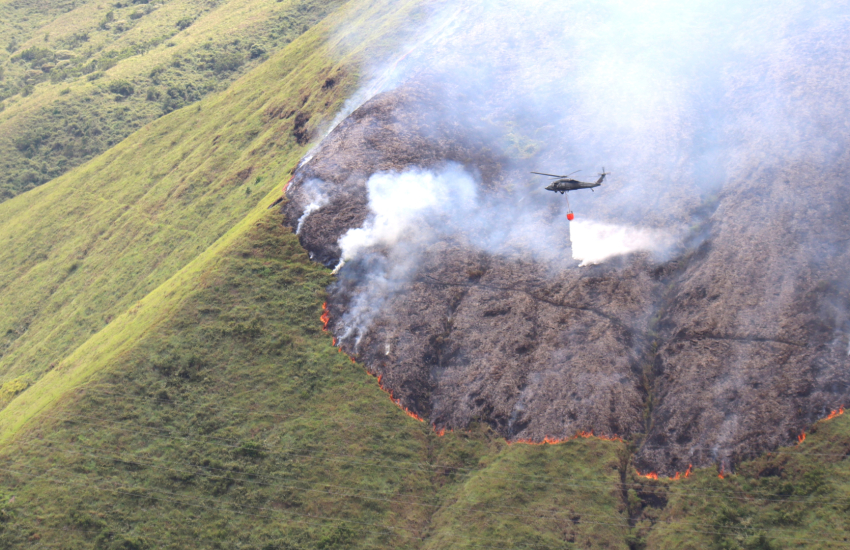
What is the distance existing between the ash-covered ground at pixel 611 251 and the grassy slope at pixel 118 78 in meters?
99.8

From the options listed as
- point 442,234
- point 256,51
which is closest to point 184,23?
point 256,51

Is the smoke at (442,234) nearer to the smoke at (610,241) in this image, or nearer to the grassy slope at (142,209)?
the smoke at (610,241)

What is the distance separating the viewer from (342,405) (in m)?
54.6

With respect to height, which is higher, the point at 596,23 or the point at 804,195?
the point at 596,23

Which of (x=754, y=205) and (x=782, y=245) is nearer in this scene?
(x=782, y=245)

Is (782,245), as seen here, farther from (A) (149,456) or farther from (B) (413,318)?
(A) (149,456)

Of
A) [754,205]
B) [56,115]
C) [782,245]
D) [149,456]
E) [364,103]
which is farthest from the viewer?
[56,115]

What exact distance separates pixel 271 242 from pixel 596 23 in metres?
55.1

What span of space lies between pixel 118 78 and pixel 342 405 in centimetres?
14505

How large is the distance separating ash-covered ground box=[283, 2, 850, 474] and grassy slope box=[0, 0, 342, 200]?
99764 mm

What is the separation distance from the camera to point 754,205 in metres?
58.5

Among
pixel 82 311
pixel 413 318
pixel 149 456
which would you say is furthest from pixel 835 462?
pixel 82 311

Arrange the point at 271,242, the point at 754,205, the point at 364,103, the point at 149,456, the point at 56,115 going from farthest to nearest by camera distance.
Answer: the point at 56,115
the point at 364,103
the point at 271,242
the point at 754,205
the point at 149,456

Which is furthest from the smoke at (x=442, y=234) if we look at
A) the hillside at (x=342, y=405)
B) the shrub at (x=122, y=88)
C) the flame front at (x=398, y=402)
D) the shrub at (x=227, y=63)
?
the shrub at (x=122, y=88)
